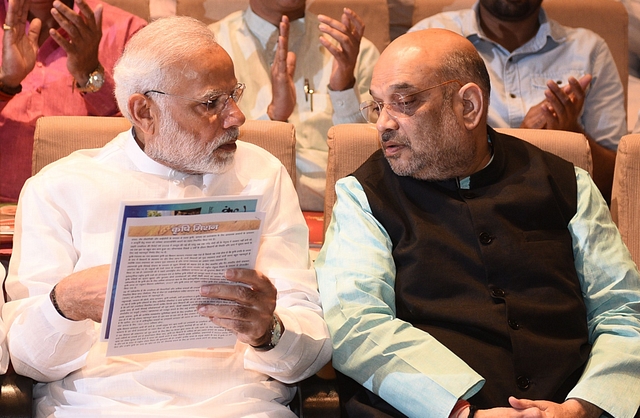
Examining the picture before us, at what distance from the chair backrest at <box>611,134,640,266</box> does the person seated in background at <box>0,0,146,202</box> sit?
6.30 feet

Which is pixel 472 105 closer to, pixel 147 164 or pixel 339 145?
pixel 339 145

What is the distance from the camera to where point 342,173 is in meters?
2.78

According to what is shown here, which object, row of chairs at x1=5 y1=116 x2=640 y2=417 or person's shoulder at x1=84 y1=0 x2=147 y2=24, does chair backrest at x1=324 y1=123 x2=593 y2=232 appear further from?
person's shoulder at x1=84 y1=0 x2=147 y2=24

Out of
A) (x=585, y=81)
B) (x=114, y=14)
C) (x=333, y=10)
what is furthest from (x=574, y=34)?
(x=114, y=14)

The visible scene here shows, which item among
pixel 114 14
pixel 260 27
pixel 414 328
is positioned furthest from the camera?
pixel 260 27

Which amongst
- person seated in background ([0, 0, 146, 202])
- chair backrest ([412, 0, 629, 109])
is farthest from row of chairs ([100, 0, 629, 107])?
person seated in background ([0, 0, 146, 202])

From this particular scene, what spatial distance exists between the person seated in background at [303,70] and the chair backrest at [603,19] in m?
0.71

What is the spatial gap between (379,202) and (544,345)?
59cm

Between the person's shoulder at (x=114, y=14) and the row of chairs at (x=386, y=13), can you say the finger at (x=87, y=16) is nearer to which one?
the person's shoulder at (x=114, y=14)

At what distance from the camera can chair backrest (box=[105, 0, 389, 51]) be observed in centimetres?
408

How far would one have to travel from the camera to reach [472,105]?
257 centimetres

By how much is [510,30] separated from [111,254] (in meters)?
2.48

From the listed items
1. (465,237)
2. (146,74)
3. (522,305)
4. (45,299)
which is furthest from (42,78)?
(522,305)

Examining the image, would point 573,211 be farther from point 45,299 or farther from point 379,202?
point 45,299
